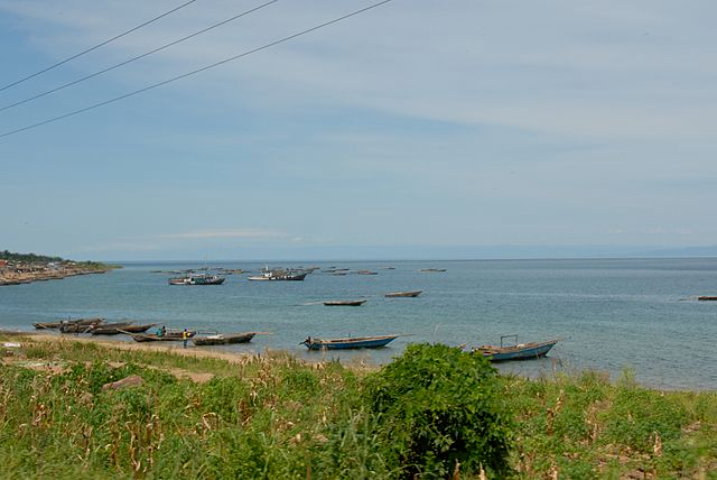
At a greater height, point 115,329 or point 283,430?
point 283,430

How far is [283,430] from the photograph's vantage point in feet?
26.9

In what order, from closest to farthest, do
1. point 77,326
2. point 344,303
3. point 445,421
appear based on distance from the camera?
1. point 445,421
2. point 77,326
3. point 344,303

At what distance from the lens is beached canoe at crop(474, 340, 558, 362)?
31.7m

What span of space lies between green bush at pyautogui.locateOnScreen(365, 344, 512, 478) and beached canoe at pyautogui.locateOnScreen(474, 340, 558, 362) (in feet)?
79.4

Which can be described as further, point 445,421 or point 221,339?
point 221,339

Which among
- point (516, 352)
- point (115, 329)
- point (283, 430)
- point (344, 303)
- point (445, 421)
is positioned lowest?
point (344, 303)

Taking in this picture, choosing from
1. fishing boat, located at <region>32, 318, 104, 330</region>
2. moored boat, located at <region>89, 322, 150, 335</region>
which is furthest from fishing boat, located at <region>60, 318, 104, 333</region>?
moored boat, located at <region>89, 322, 150, 335</region>

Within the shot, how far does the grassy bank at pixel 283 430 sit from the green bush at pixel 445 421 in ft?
0.42

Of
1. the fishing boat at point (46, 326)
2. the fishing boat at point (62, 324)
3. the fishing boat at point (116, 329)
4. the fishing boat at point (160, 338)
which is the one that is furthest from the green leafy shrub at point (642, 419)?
the fishing boat at point (46, 326)

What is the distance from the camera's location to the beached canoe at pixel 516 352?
31709mm

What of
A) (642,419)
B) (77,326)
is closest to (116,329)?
(77,326)

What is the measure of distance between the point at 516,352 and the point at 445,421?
26477mm

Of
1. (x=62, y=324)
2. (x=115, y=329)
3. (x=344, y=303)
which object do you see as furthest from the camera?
(x=344, y=303)

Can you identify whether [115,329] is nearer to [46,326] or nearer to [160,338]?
[160,338]
